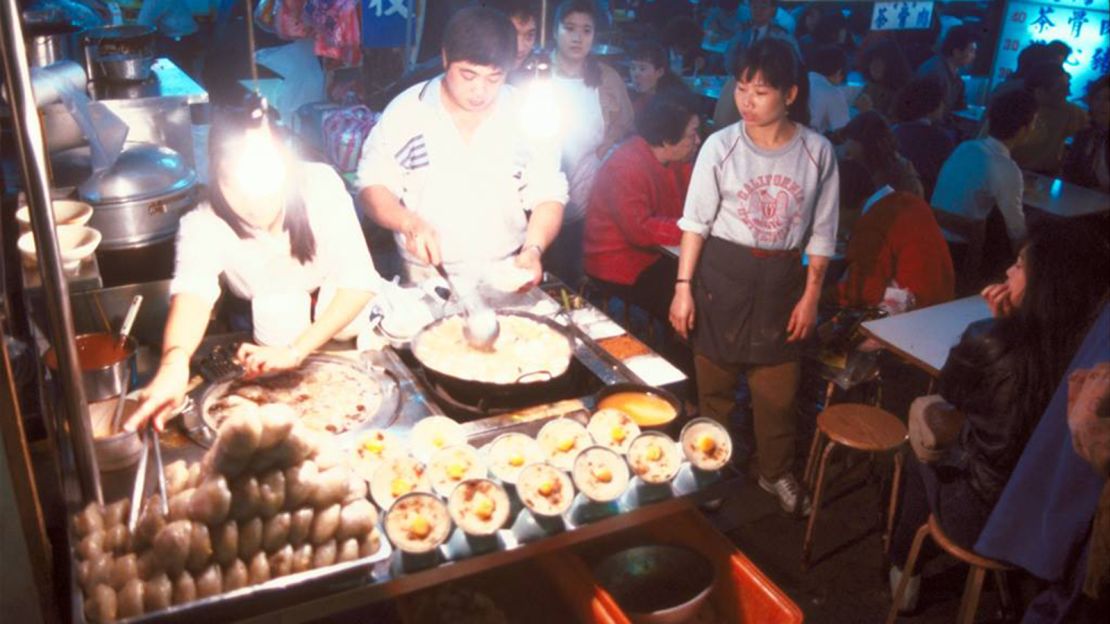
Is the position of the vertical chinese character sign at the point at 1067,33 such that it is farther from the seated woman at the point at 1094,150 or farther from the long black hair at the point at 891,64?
the long black hair at the point at 891,64

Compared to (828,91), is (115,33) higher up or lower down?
higher up

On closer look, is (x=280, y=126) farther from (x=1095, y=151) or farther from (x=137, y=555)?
(x=1095, y=151)

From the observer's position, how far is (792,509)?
4.72 meters

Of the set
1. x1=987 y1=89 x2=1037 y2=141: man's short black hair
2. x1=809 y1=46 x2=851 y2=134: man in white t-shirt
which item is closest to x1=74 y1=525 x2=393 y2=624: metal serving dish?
→ x1=987 y1=89 x2=1037 y2=141: man's short black hair

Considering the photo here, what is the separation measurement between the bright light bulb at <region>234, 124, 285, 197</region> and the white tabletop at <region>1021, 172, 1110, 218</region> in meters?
6.48

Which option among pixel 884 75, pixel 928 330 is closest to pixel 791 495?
pixel 928 330

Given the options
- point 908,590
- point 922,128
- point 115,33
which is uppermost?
point 115,33

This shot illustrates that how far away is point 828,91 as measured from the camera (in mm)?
7762

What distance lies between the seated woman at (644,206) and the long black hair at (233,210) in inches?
95.5

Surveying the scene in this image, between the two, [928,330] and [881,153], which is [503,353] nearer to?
[928,330]

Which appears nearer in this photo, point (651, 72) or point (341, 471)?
point (341, 471)

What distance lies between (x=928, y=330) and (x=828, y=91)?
3974 millimetres

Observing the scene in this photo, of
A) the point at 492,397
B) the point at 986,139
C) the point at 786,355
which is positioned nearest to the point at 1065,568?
the point at 786,355

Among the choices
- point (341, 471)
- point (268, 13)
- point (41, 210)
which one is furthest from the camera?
point (268, 13)
